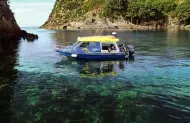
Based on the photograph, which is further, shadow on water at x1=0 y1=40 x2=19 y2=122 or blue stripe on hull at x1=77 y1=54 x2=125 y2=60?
blue stripe on hull at x1=77 y1=54 x2=125 y2=60

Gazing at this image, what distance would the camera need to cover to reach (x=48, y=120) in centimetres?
1830

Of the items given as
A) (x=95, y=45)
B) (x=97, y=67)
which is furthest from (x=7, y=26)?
(x=97, y=67)

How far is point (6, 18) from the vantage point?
82.2 m

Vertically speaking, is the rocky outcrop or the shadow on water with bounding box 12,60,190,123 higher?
the rocky outcrop

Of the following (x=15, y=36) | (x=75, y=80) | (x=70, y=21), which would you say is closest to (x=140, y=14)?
(x=70, y=21)

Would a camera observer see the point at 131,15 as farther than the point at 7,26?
Yes

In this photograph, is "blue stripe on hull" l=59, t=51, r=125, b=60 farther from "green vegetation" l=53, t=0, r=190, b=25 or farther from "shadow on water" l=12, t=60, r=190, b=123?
"green vegetation" l=53, t=0, r=190, b=25

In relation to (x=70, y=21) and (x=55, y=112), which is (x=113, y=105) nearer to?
(x=55, y=112)

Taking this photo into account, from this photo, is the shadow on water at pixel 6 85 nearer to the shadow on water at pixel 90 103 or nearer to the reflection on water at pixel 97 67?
the shadow on water at pixel 90 103

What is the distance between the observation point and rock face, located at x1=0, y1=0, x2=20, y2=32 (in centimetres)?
7719

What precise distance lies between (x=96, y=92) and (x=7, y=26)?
62910mm

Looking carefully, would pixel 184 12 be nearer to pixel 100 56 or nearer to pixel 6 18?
pixel 6 18

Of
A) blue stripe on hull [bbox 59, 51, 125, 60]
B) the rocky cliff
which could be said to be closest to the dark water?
blue stripe on hull [bbox 59, 51, 125, 60]

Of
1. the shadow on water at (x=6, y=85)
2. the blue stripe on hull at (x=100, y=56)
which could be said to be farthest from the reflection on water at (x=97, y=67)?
the shadow on water at (x=6, y=85)
